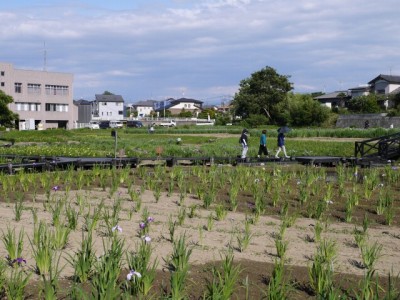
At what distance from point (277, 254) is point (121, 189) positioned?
580 cm

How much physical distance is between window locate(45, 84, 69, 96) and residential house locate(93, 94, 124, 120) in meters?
40.8

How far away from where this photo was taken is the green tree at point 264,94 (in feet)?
239

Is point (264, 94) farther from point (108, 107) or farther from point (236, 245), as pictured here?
point (236, 245)

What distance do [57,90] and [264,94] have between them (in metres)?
28.1

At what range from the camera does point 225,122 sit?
81.5 meters

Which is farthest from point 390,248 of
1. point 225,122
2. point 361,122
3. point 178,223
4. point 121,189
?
point 225,122

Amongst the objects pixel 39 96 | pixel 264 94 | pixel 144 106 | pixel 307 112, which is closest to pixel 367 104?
pixel 307 112

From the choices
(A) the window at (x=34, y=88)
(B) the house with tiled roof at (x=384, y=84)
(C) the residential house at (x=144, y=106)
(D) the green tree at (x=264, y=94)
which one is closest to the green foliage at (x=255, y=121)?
(D) the green tree at (x=264, y=94)

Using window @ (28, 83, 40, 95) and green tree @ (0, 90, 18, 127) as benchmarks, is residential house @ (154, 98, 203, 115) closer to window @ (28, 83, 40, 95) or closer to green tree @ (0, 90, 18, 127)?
window @ (28, 83, 40, 95)

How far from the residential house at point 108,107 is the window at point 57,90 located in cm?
4080

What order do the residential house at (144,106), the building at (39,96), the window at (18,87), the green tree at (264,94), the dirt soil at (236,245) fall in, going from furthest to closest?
the residential house at (144,106) → the green tree at (264,94) → the window at (18,87) → the building at (39,96) → the dirt soil at (236,245)

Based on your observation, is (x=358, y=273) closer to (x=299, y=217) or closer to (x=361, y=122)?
(x=299, y=217)

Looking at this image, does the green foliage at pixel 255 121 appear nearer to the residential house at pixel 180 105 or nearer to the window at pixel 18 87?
the window at pixel 18 87

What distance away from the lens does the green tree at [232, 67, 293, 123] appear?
239ft
